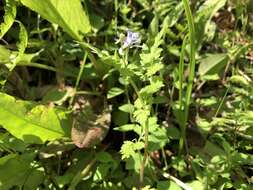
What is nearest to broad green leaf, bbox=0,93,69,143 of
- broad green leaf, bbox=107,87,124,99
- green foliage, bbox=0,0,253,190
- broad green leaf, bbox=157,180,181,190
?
green foliage, bbox=0,0,253,190

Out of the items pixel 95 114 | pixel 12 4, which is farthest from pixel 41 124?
pixel 12 4

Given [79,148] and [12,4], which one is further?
[79,148]

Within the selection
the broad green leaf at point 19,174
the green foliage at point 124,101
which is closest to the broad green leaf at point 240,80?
the green foliage at point 124,101

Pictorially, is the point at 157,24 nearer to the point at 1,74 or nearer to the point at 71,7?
the point at 71,7

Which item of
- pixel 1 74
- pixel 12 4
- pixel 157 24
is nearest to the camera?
pixel 12 4

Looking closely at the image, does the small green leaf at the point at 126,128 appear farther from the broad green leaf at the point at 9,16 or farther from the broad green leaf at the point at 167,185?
the broad green leaf at the point at 9,16

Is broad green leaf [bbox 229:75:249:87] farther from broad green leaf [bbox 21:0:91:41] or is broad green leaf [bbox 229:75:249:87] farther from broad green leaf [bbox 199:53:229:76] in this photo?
broad green leaf [bbox 21:0:91:41]
